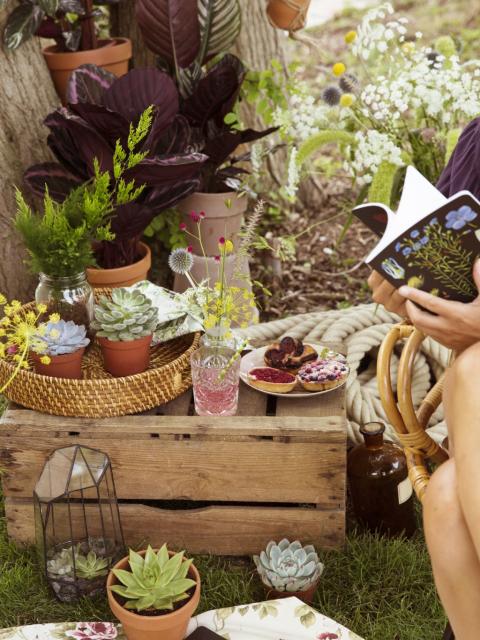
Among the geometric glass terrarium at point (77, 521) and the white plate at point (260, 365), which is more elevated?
the white plate at point (260, 365)

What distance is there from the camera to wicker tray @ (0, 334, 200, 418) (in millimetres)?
2053

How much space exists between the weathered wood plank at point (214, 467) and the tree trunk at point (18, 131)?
0.86m

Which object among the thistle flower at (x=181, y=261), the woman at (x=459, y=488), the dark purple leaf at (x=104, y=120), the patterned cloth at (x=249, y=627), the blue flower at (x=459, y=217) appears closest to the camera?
the woman at (x=459, y=488)

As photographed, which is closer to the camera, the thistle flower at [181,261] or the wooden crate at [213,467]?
the wooden crate at [213,467]

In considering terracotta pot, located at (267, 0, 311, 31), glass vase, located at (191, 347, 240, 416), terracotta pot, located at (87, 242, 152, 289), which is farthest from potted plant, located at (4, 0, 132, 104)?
glass vase, located at (191, 347, 240, 416)

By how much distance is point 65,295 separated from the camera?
6.90ft

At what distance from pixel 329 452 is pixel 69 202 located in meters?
0.83

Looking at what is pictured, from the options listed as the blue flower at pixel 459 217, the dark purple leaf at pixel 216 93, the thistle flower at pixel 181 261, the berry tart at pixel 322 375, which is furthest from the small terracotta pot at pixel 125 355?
the dark purple leaf at pixel 216 93

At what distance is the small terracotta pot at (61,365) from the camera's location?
2062 mm

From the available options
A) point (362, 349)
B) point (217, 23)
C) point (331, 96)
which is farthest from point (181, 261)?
point (331, 96)

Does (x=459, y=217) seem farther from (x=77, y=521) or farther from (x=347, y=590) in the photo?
(x=77, y=521)

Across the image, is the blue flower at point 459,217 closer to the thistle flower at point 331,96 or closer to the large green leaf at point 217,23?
the large green leaf at point 217,23

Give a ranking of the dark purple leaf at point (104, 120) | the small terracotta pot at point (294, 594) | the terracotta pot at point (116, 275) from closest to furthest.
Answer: the small terracotta pot at point (294, 594), the dark purple leaf at point (104, 120), the terracotta pot at point (116, 275)

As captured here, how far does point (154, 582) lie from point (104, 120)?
124 centimetres
